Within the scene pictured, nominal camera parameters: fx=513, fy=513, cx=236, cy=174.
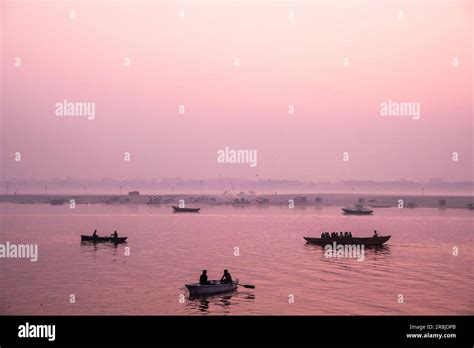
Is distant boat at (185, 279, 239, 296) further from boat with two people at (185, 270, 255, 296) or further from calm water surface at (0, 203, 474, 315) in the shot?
calm water surface at (0, 203, 474, 315)

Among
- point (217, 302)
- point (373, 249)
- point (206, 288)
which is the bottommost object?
point (373, 249)

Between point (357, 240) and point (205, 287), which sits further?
point (357, 240)

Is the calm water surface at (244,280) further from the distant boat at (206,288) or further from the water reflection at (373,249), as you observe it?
the distant boat at (206,288)

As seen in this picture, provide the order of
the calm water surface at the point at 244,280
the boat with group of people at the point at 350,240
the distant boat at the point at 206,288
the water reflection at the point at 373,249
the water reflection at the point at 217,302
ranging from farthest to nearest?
1. the water reflection at the point at 373,249
2. the boat with group of people at the point at 350,240
3. the distant boat at the point at 206,288
4. the calm water surface at the point at 244,280
5. the water reflection at the point at 217,302

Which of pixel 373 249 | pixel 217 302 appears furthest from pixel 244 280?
pixel 373 249

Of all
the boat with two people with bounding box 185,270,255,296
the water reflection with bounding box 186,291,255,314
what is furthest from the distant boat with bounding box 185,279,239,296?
the water reflection with bounding box 186,291,255,314

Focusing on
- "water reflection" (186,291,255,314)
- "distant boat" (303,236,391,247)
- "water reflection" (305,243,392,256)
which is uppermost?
"distant boat" (303,236,391,247)

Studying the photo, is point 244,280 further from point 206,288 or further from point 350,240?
point 350,240

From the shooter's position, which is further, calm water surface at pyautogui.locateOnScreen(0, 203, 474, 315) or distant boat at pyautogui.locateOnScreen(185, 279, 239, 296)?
distant boat at pyautogui.locateOnScreen(185, 279, 239, 296)

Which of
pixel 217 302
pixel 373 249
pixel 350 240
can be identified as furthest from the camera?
pixel 373 249

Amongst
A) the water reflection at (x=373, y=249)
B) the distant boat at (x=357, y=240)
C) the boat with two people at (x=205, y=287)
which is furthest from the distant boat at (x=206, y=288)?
the distant boat at (x=357, y=240)
